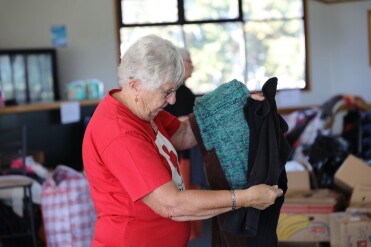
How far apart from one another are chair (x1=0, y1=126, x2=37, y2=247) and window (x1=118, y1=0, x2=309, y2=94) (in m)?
3.10

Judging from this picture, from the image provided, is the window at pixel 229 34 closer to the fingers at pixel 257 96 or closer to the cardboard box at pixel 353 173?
the cardboard box at pixel 353 173

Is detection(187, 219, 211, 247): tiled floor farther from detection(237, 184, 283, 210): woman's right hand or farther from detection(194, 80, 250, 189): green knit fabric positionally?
detection(237, 184, 283, 210): woman's right hand

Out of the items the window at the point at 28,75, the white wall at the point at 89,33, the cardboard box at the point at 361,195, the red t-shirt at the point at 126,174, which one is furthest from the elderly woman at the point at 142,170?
the white wall at the point at 89,33

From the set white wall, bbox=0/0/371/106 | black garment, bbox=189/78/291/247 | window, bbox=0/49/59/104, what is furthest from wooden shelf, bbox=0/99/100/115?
black garment, bbox=189/78/291/247

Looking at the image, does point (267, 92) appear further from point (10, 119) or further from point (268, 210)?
point (10, 119)

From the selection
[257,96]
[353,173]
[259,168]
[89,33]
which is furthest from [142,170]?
[89,33]

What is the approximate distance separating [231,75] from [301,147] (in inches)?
84.5

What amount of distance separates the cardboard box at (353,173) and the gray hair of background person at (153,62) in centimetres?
242

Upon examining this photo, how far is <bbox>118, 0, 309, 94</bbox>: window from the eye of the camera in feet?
25.6

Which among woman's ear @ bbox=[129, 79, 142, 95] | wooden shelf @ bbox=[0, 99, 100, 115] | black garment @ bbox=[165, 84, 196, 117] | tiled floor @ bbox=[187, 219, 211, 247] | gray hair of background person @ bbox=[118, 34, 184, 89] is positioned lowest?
tiled floor @ bbox=[187, 219, 211, 247]

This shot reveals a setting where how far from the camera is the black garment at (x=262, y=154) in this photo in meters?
2.21

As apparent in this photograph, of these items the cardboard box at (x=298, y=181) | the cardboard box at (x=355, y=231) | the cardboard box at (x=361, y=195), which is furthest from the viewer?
the cardboard box at (x=298, y=181)

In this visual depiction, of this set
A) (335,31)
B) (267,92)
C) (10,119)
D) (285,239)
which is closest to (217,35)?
(335,31)

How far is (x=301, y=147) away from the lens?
19.8ft
